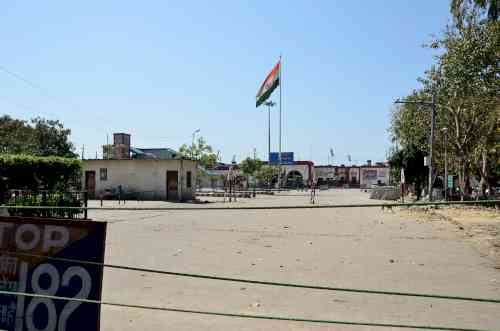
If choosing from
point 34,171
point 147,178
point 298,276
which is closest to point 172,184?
point 147,178

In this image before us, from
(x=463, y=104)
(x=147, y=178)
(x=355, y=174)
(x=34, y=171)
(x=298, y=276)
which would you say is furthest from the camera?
(x=355, y=174)

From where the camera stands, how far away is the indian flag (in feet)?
201

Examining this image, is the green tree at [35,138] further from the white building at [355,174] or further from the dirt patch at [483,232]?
the white building at [355,174]

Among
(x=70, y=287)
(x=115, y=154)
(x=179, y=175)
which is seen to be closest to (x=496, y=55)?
(x=70, y=287)

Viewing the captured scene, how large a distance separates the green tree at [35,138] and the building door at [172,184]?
970 inches

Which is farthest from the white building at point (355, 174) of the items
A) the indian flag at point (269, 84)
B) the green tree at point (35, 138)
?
the green tree at point (35, 138)

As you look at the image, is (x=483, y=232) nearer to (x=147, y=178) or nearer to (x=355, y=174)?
(x=147, y=178)

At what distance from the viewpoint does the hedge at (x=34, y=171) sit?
73.7 feet

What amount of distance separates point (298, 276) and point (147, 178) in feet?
111

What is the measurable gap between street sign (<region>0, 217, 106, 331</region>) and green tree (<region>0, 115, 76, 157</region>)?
57.1 metres

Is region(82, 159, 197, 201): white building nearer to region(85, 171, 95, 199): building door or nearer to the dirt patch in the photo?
region(85, 171, 95, 199): building door

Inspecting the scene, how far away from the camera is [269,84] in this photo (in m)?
62.8

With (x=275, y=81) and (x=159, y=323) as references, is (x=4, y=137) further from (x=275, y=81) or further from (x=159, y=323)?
(x=159, y=323)

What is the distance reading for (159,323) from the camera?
18.3 ft
